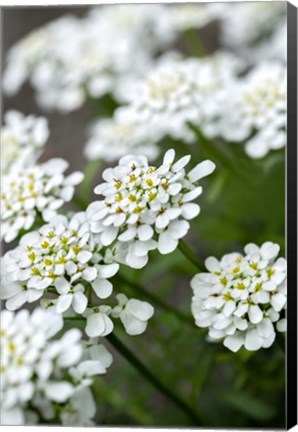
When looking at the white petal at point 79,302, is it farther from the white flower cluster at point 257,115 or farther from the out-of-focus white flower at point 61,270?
the white flower cluster at point 257,115

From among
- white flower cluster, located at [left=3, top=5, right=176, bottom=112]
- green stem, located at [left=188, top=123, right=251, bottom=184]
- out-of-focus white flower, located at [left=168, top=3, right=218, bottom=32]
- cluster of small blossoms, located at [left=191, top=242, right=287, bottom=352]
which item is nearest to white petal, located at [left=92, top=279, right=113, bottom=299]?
cluster of small blossoms, located at [left=191, top=242, right=287, bottom=352]

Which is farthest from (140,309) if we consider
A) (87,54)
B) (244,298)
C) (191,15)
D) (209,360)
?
(191,15)

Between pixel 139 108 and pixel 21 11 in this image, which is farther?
pixel 21 11

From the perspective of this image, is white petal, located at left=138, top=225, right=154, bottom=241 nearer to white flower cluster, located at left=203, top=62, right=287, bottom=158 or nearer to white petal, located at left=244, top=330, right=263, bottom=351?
white petal, located at left=244, top=330, right=263, bottom=351

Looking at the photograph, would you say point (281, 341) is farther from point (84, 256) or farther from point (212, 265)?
point (84, 256)

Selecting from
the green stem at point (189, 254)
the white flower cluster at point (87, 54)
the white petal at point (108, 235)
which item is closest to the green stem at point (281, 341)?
the green stem at point (189, 254)

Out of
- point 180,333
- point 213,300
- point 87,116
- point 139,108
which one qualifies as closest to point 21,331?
point 213,300

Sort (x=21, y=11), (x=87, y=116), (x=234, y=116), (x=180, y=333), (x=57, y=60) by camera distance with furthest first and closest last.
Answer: (x=21, y=11) → (x=87, y=116) → (x=57, y=60) → (x=234, y=116) → (x=180, y=333)

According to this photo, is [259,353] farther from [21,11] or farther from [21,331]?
[21,11]
